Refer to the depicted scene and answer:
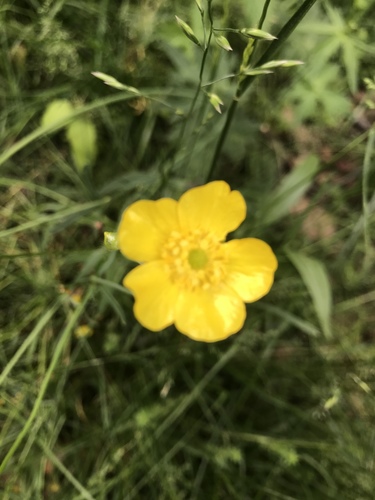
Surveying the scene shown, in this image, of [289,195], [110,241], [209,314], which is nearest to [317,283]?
[289,195]

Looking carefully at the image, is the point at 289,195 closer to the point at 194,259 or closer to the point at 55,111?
the point at 194,259

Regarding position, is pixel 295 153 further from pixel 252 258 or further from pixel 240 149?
pixel 252 258

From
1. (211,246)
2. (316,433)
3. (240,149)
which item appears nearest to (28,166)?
(240,149)

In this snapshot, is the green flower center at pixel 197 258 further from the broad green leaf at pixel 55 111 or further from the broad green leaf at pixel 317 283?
the broad green leaf at pixel 55 111

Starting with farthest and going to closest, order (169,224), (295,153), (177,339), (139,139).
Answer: (295,153) < (139,139) < (177,339) < (169,224)

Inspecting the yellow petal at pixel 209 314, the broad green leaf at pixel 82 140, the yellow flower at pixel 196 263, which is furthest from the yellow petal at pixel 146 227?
the broad green leaf at pixel 82 140

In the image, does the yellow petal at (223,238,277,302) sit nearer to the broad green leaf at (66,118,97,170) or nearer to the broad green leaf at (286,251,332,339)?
the broad green leaf at (286,251,332,339)
